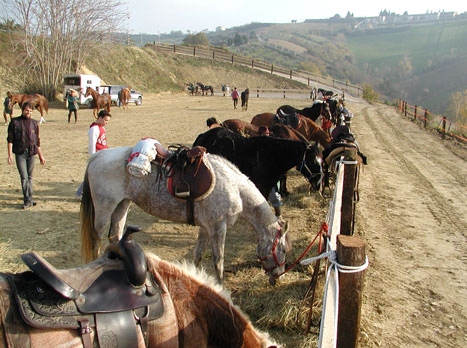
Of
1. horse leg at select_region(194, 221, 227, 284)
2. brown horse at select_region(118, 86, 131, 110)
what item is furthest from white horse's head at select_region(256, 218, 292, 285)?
brown horse at select_region(118, 86, 131, 110)

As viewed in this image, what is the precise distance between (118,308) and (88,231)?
9.77 feet

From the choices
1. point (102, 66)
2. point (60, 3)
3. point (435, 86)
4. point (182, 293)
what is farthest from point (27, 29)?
point (435, 86)

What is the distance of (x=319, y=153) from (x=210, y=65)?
142 feet

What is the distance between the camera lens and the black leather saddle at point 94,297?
1.64 metres

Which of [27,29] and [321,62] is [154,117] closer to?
[27,29]

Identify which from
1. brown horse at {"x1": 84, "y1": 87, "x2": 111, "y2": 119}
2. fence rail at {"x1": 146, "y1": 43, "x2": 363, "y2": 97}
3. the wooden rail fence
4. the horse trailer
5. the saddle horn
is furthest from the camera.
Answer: fence rail at {"x1": 146, "y1": 43, "x2": 363, "y2": 97}

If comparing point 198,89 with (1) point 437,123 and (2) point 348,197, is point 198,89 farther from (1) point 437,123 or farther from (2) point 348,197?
(2) point 348,197

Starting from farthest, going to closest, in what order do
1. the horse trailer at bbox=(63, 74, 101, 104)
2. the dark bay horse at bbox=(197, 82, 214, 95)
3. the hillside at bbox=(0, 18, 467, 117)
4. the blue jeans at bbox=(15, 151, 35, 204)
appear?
the dark bay horse at bbox=(197, 82, 214, 95) < the hillside at bbox=(0, 18, 467, 117) < the horse trailer at bbox=(63, 74, 101, 104) < the blue jeans at bbox=(15, 151, 35, 204)

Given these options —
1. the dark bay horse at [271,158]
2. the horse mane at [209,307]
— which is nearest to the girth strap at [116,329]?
the horse mane at [209,307]

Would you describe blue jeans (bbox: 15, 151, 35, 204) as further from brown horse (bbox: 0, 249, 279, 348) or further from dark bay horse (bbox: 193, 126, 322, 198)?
brown horse (bbox: 0, 249, 279, 348)

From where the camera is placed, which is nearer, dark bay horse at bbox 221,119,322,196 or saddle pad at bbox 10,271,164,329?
saddle pad at bbox 10,271,164,329

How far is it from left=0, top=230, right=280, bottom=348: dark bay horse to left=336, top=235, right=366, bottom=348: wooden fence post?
554 millimetres

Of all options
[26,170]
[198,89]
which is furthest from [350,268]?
[198,89]

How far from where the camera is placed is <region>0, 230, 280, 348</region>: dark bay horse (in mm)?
1603
